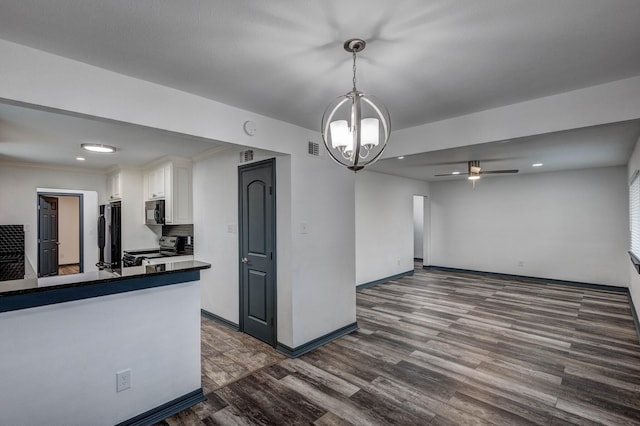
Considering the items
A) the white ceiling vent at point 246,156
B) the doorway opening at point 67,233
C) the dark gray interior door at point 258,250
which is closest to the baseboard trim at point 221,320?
the dark gray interior door at point 258,250

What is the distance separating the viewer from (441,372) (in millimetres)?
3023

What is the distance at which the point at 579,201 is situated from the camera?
21.0 ft

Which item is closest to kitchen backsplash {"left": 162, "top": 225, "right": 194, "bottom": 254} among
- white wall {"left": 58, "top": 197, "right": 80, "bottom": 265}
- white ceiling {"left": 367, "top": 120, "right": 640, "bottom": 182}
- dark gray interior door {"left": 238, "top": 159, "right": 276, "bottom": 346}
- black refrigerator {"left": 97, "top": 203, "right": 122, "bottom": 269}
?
black refrigerator {"left": 97, "top": 203, "right": 122, "bottom": 269}

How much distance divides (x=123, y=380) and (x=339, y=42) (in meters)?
2.70

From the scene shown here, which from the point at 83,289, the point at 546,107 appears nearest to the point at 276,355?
the point at 83,289

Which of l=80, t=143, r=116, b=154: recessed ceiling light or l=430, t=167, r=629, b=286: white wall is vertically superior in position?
l=80, t=143, r=116, b=154: recessed ceiling light

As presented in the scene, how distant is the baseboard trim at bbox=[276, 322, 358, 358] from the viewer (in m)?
3.38

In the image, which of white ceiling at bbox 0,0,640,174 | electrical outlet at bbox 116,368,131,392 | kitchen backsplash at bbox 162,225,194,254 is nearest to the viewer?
white ceiling at bbox 0,0,640,174

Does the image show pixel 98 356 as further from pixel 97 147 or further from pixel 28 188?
pixel 28 188

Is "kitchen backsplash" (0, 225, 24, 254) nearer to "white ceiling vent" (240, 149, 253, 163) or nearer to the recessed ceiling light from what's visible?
the recessed ceiling light

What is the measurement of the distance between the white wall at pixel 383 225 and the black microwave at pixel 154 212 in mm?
3482

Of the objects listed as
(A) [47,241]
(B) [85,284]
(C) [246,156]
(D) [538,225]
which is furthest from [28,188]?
(D) [538,225]

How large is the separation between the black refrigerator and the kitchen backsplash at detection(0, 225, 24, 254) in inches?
48.6

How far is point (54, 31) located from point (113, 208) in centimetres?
519
